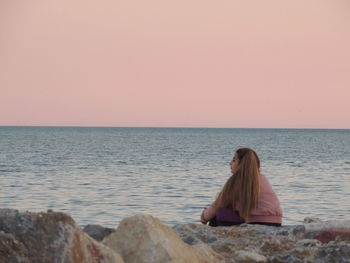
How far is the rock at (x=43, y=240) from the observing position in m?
4.71

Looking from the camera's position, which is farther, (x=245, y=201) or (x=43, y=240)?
(x=245, y=201)

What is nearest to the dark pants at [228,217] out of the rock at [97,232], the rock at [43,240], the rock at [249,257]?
the rock at [97,232]

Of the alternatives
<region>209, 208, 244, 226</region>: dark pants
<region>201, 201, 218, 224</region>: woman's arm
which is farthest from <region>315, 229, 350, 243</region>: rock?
<region>201, 201, 218, 224</region>: woman's arm

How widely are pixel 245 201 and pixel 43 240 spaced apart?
4.26 m

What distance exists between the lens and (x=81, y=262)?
189 inches

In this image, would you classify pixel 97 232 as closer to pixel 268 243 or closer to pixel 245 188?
pixel 268 243

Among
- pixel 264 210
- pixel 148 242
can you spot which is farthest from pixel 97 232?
pixel 264 210

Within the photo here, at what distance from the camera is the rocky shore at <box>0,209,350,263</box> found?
15.6 ft

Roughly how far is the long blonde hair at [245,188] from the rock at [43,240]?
3866 mm

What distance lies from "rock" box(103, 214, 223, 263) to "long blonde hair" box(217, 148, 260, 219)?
300 centimetres

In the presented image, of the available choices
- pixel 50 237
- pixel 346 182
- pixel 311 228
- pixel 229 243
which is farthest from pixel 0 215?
pixel 346 182

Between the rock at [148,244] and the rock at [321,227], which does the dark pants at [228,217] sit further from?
the rock at [148,244]

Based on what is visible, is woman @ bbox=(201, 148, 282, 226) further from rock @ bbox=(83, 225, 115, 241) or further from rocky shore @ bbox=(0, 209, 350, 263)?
rock @ bbox=(83, 225, 115, 241)

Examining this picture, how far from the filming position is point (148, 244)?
538cm
